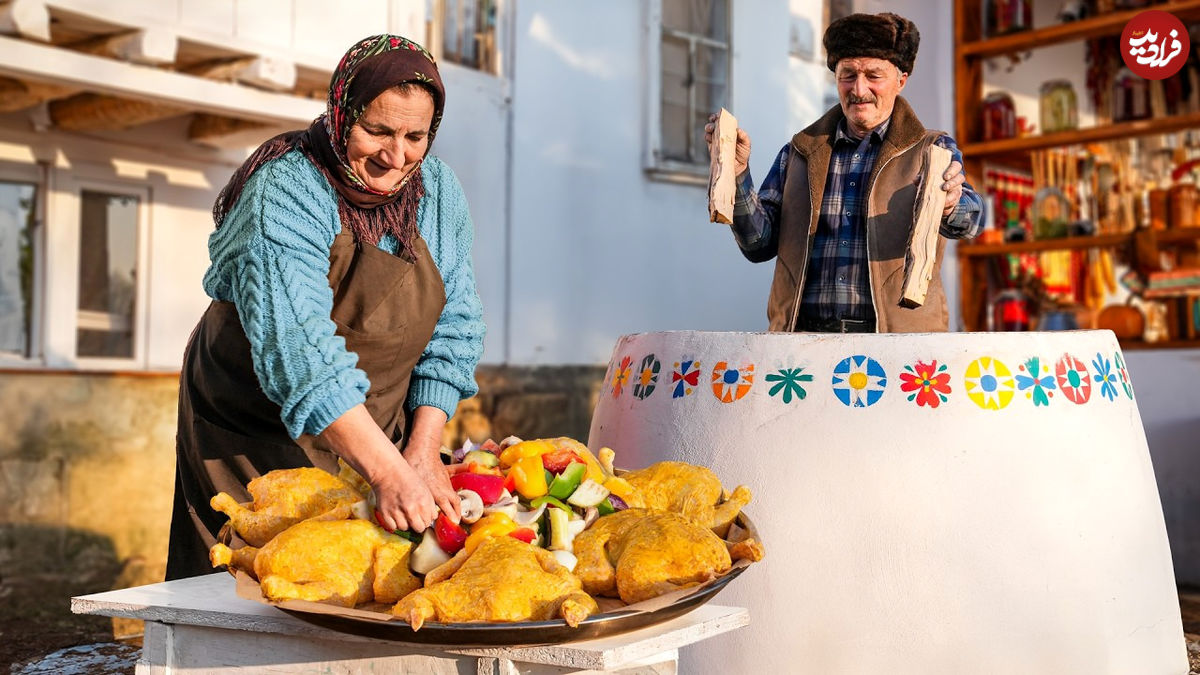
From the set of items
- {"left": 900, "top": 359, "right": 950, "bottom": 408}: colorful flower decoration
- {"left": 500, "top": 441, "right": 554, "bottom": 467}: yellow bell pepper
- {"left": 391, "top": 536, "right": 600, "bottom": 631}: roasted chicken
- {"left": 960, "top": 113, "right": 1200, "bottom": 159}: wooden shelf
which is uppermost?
{"left": 960, "top": 113, "right": 1200, "bottom": 159}: wooden shelf

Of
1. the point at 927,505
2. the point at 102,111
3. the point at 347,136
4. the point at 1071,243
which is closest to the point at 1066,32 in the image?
the point at 1071,243

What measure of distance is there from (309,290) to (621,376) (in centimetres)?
98

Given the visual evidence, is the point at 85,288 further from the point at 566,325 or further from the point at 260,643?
the point at 260,643

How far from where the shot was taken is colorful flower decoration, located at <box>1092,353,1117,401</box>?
101 inches

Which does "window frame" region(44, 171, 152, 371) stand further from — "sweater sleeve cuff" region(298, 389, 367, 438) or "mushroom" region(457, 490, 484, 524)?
"mushroom" region(457, 490, 484, 524)

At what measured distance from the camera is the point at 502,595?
60.9 inches

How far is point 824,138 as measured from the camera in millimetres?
3188

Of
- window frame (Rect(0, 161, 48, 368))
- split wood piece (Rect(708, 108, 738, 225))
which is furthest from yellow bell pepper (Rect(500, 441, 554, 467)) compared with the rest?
window frame (Rect(0, 161, 48, 368))

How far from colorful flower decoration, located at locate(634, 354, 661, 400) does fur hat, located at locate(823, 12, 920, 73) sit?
2.85 feet

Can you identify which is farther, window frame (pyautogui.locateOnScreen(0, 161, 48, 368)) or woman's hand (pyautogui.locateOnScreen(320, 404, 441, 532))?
window frame (pyautogui.locateOnScreen(0, 161, 48, 368))

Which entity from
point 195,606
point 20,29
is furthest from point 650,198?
point 195,606

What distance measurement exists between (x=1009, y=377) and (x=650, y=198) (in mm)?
7620

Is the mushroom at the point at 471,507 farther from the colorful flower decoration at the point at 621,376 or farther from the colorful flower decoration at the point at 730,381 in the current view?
the colorful flower decoration at the point at 621,376

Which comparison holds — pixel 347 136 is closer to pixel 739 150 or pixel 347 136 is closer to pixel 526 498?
pixel 526 498
